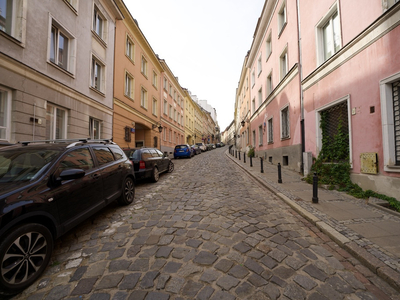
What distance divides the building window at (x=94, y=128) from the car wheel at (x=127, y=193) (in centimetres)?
722

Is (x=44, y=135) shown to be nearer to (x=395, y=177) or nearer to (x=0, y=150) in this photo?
(x=0, y=150)

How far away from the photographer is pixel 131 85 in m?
15.8

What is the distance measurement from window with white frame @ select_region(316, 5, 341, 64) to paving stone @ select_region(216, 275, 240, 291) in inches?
323

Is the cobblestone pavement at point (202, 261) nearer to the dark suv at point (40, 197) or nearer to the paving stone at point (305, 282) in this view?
the paving stone at point (305, 282)

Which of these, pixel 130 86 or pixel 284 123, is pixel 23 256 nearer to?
pixel 284 123

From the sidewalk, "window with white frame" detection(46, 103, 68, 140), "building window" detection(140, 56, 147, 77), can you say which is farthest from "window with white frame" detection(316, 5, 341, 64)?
"building window" detection(140, 56, 147, 77)

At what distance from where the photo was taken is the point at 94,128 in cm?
1130

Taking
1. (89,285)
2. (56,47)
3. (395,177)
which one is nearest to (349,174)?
(395,177)

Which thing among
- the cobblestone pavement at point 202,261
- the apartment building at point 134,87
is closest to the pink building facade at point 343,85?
the cobblestone pavement at point 202,261

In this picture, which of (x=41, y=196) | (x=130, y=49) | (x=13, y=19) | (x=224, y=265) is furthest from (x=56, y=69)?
(x=224, y=265)

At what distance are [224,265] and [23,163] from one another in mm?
3203

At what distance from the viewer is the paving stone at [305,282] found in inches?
83.0

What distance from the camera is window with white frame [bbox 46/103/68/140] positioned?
8.05m

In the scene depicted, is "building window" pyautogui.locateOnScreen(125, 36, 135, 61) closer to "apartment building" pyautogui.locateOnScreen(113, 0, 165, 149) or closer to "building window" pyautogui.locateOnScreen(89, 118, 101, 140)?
"apartment building" pyautogui.locateOnScreen(113, 0, 165, 149)
